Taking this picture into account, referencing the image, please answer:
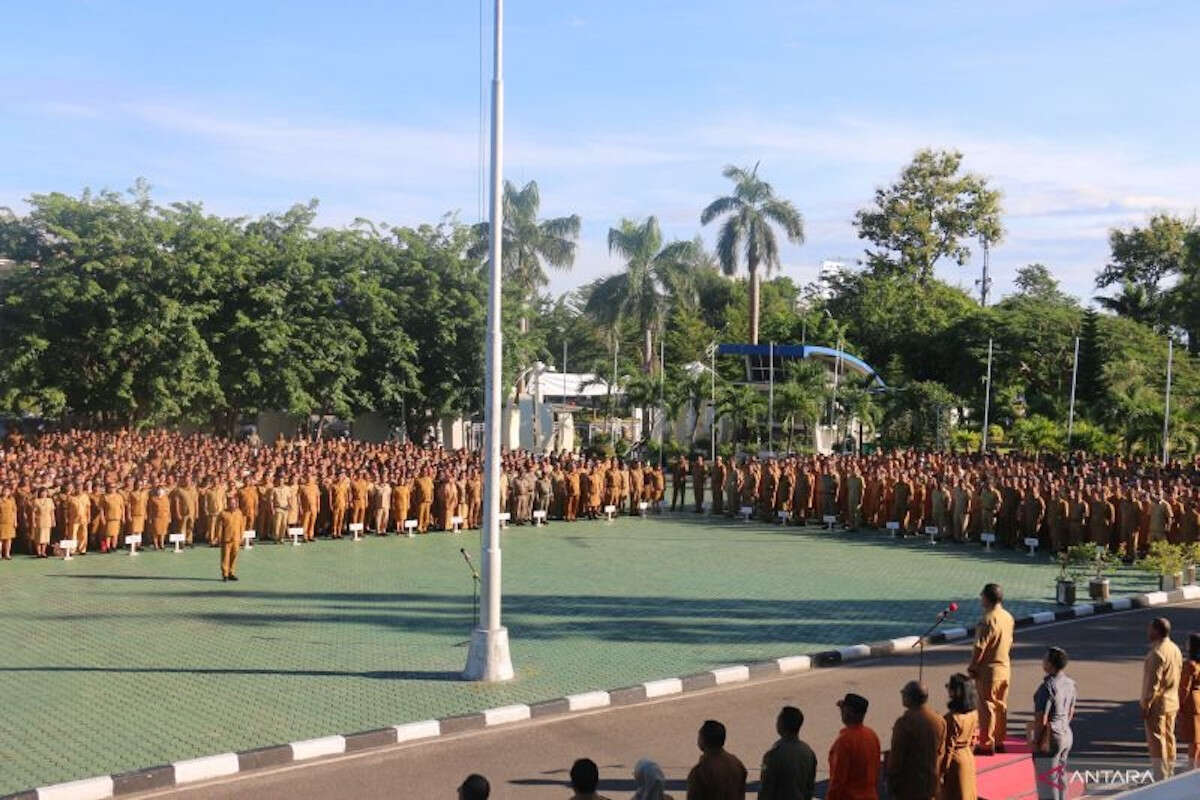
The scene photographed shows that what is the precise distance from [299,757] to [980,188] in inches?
2339

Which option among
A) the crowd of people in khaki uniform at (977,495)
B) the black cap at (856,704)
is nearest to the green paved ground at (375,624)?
the crowd of people in khaki uniform at (977,495)

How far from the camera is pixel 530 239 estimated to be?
5056 centimetres

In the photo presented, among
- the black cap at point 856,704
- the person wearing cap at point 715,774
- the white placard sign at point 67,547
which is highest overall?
the black cap at point 856,704

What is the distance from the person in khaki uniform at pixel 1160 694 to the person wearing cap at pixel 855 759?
3.19 metres

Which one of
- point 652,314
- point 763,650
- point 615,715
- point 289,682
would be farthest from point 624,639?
point 652,314

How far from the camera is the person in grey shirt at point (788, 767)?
686 cm

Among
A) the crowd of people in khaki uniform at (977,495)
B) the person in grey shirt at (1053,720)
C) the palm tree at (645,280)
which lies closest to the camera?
the person in grey shirt at (1053,720)

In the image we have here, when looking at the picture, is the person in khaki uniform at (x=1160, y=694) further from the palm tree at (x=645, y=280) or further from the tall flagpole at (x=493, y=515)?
the palm tree at (x=645, y=280)

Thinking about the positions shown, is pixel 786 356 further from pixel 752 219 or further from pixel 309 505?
pixel 309 505

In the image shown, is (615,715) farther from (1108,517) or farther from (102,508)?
(1108,517)

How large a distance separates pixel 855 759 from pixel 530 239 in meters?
44.5

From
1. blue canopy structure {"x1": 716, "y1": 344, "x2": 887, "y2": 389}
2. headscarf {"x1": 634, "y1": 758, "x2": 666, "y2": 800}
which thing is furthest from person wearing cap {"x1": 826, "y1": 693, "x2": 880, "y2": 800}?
blue canopy structure {"x1": 716, "y1": 344, "x2": 887, "y2": 389}

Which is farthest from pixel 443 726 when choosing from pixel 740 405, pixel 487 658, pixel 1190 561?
pixel 740 405

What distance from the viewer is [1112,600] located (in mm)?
17656
